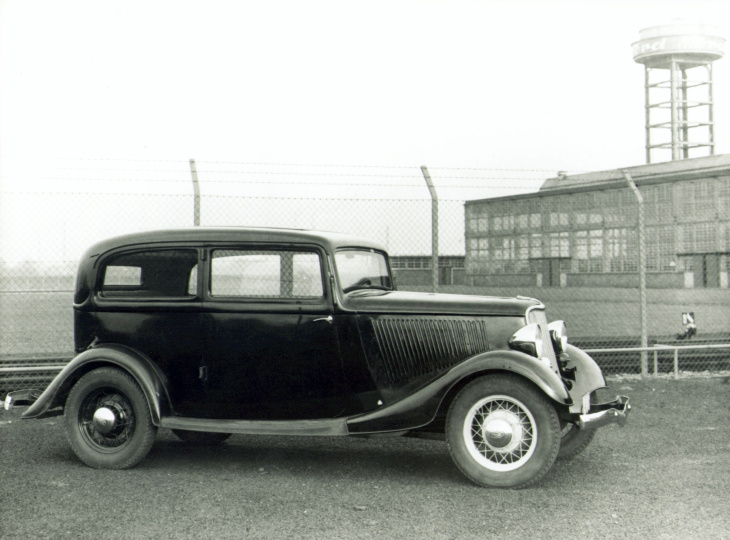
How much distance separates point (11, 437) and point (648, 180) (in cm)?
4420

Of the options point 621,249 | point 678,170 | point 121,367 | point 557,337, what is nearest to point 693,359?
point 557,337

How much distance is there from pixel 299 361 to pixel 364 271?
0.88 metres

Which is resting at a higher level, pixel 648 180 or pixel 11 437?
pixel 648 180

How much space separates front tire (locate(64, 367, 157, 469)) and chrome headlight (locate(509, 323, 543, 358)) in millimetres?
2345

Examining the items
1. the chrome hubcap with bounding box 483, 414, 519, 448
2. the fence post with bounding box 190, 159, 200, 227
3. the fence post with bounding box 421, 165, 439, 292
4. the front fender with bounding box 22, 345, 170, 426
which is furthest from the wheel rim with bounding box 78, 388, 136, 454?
the fence post with bounding box 421, 165, 439, 292

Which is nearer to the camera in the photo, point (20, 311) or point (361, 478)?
point (361, 478)

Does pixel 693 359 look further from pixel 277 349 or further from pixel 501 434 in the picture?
pixel 277 349

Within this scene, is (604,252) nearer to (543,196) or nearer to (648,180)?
(543,196)

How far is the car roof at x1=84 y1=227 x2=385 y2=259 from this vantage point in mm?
5277

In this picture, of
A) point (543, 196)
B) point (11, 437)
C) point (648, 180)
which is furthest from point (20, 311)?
point (648, 180)

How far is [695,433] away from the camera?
20.4ft

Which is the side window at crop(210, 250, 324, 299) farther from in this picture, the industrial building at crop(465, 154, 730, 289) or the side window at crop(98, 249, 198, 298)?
the industrial building at crop(465, 154, 730, 289)

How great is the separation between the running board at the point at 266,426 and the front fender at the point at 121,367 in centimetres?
13

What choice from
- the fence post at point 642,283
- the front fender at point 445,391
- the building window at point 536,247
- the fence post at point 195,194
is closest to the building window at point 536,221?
the building window at point 536,247
